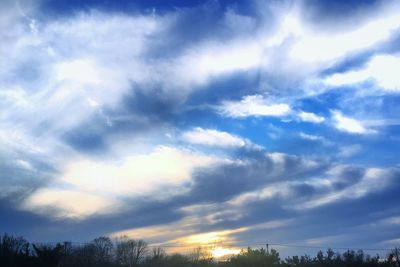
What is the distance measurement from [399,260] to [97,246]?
5664 centimetres

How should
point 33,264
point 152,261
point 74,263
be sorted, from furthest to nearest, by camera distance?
point 152,261 → point 74,263 → point 33,264

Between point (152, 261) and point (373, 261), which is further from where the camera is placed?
point (152, 261)

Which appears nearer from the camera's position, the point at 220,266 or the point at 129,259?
the point at 220,266

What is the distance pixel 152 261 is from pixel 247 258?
25428 mm

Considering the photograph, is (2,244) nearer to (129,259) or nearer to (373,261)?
(129,259)

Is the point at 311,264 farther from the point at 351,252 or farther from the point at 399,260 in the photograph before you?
the point at 399,260

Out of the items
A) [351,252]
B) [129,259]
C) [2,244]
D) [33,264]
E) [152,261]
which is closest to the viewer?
[33,264]

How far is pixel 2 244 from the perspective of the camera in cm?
6419

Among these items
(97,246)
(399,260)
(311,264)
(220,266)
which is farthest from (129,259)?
(399,260)

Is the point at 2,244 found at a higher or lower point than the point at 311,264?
higher

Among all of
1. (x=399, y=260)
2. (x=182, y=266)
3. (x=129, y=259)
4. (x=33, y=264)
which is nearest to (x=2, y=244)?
(x=33, y=264)

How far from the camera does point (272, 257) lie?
224 feet

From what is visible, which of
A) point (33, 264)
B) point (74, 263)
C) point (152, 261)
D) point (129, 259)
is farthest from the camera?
point (129, 259)

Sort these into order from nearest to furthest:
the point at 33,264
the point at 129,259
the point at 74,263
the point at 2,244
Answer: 1. the point at 33,264
2. the point at 2,244
3. the point at 74,263
4. the point at 129,259
